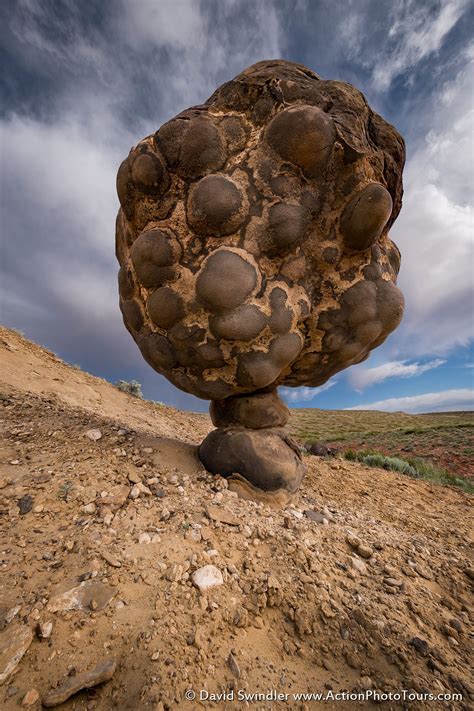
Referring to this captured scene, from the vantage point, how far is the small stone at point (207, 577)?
196 cm

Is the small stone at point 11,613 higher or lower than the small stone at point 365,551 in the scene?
lower

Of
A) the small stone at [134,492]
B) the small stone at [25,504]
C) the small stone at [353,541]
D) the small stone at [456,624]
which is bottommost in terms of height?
the small stone at [456,624]

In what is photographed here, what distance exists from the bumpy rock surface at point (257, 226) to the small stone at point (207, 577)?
1.76 m

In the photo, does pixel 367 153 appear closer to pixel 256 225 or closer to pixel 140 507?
pixel 256 225

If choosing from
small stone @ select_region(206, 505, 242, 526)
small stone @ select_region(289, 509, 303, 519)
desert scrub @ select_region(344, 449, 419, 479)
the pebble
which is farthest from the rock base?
desert scrub @ select_region(344, 449, 419, 479)

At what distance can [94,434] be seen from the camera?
379 cm

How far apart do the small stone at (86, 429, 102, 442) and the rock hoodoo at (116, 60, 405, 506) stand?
3.77ft

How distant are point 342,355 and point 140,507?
8.44 ft

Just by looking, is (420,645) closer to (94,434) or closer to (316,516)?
(316,516)

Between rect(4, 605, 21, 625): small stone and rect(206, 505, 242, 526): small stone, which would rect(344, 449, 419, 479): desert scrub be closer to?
rect(206, 505, 242, 526): small stone

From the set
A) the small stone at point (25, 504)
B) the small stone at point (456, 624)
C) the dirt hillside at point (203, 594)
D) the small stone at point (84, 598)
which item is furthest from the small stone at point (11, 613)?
the small stone at point (456, 624)

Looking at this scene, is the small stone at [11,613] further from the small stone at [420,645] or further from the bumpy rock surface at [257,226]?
the bumpy rock surface at [257,226]

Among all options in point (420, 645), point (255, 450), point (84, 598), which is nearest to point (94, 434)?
point (255, 450)

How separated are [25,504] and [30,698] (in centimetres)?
144
